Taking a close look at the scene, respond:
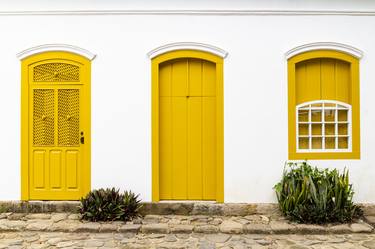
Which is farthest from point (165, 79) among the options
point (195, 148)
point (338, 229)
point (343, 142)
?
point (338, 229)

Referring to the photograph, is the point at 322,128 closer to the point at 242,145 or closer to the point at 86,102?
the point at 242,145

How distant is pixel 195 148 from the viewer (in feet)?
26.1

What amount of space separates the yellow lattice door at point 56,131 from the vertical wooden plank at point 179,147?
1.72 m

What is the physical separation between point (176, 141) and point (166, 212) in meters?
1.33

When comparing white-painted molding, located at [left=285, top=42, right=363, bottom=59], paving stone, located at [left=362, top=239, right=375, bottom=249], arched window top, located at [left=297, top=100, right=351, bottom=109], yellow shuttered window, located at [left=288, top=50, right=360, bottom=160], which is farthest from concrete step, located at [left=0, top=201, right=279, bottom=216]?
white-painted molding, located at [left=285, top=42, right=363, bottom=59]

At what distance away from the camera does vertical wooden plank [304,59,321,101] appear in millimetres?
7949

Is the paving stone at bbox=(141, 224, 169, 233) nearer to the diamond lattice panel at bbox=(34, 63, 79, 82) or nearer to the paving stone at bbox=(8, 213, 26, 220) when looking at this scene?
the paving stone at bbox=(8, 213, 26, 220)

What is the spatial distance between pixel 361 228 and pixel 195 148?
317cm

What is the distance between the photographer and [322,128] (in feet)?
26.0

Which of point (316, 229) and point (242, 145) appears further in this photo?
point (242, 145)


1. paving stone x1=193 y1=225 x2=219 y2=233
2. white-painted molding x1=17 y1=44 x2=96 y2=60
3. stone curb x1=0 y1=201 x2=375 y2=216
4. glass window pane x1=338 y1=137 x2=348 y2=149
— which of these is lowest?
paving stone x1=193 y1=225 x2=219 y2=233

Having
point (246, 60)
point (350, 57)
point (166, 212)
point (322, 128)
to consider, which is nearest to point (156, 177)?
point (166, 212)

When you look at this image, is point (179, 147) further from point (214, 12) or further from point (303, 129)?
point (214, 12)

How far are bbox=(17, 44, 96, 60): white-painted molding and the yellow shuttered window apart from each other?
154 inches
